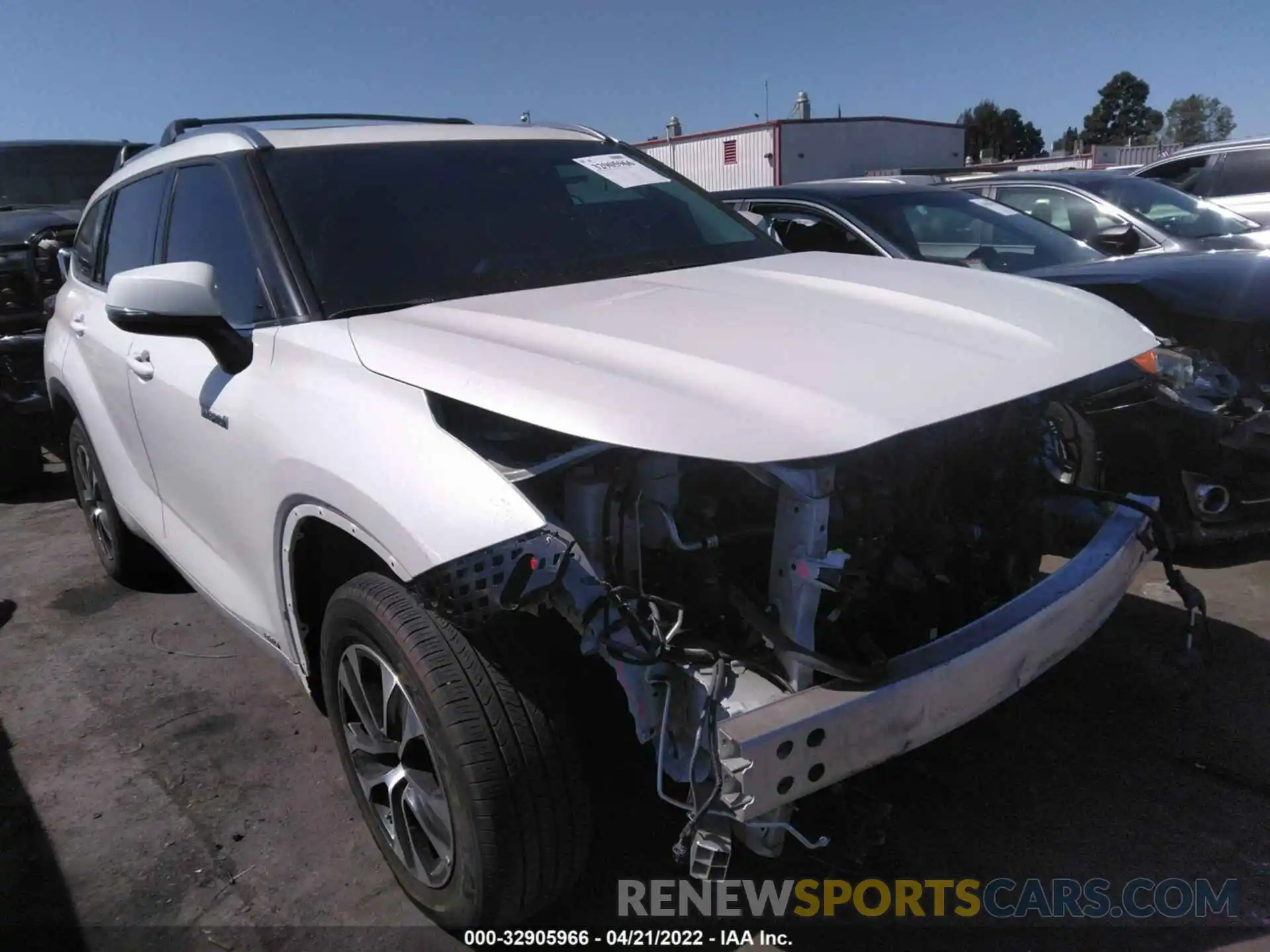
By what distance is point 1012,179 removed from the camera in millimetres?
7027

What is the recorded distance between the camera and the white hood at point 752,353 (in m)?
1.67

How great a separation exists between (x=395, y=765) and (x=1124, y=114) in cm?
10405

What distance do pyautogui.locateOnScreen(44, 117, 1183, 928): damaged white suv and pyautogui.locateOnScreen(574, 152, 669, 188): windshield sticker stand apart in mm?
419

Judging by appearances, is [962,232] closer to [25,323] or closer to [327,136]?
[327,136]

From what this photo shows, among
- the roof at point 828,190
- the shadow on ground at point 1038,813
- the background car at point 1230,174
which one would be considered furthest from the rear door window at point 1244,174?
the shadow on ground at point 1038,813

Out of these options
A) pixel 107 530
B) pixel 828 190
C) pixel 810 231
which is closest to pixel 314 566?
pixel 107 530

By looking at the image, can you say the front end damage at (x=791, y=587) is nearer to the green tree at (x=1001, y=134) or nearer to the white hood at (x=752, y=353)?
the white hood at (x=752, y=353)

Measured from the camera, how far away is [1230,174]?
9570 mm

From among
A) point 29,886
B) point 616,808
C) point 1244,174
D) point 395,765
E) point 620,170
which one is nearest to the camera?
point 395,765

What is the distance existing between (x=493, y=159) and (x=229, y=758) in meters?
2.09

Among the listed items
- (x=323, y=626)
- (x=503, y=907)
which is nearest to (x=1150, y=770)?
(x=503, y=907)

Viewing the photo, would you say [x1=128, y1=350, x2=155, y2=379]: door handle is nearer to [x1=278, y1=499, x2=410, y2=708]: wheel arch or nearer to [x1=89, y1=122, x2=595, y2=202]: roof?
[x1=89, y1=122, x2=595, y2=202]: roof

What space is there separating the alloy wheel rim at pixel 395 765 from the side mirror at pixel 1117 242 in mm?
4927

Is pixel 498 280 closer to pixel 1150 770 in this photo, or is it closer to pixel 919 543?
pixel 919 543
